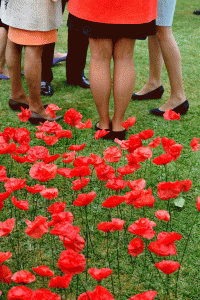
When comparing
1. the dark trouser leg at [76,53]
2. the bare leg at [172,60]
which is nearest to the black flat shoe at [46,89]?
the dark trouser leg at [76,53]

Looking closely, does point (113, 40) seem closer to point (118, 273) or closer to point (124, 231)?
point (124, 231)

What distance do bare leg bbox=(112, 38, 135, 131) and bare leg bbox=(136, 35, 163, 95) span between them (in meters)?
0.68

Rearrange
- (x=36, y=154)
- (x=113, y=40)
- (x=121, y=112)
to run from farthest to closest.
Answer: (x=121, y=112)
(x=113, y=40)
(x=36, y=154)

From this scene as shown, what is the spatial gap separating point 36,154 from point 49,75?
1.65 m

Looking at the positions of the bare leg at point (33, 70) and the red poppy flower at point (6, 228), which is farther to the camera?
the bare leg at point (33, 70)

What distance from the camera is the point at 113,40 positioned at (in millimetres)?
1963

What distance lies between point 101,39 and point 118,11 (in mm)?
178

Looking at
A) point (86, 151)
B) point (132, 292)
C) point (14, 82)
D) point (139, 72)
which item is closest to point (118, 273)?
point (132, 292)

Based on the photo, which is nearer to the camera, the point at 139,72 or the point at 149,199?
the point at 149,199

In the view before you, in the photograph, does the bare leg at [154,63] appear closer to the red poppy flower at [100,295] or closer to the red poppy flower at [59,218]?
the red poppy flower at [59,218]

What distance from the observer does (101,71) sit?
6.60 ft

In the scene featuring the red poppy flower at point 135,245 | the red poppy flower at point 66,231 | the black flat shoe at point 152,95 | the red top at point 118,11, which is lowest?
the black flat shoe at point 152,95

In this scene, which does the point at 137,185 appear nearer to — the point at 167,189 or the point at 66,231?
the point at 167,189

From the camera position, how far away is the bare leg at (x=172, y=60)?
2326mm
